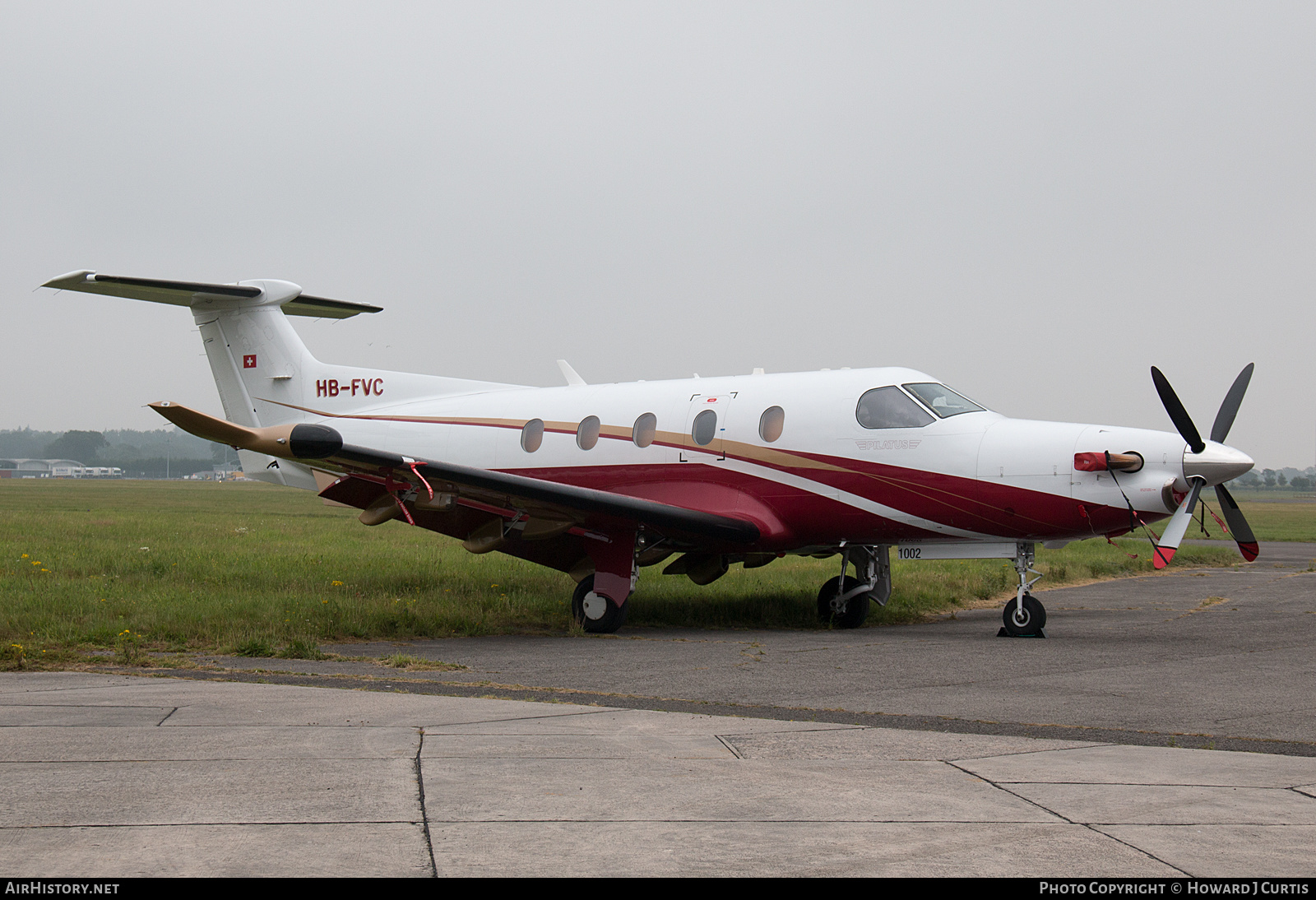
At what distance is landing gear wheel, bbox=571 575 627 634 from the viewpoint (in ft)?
44.9

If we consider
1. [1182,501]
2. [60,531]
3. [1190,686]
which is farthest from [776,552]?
[60,531]

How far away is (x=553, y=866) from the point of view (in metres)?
3.95

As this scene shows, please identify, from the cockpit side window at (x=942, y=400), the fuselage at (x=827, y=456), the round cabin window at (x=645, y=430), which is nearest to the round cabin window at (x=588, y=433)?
the fuselage at (x=827, y=456)

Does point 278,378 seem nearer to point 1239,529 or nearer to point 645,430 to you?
point 645,430

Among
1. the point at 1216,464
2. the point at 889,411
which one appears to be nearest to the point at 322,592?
the point at 889,411

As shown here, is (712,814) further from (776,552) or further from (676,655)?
(776,552)

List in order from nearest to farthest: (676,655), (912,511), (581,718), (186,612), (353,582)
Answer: (581,718) → (676,655) → (186,612) → (912,511) → (353,582)

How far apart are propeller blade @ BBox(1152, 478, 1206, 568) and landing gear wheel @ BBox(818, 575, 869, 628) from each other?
12.9 ft

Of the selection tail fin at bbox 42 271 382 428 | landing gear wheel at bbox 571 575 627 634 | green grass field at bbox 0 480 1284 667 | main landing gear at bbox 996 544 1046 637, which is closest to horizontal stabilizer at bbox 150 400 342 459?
green grass field at bbox 0 480 1284 667

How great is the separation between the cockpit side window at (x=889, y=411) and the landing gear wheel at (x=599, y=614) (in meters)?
3.65

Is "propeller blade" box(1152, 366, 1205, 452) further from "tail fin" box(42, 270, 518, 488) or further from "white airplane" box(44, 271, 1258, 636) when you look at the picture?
"tail fin" box(42, 270, 518, 488)

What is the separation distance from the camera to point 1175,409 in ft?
39.1

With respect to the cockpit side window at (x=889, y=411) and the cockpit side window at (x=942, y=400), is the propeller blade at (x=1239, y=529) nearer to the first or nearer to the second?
the cockpit side window at (x=942, y=400)
